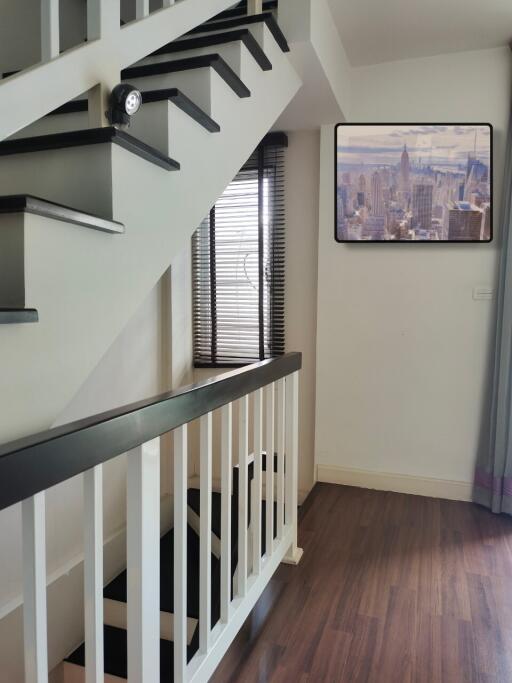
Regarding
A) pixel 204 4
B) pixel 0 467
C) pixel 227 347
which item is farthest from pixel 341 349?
pixel 0 467

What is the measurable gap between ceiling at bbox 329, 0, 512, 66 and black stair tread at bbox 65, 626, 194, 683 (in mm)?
3022

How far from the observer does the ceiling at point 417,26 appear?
92.7 inches

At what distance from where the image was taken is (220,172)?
1.72 metres

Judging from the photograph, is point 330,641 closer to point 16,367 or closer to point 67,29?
point 16,367

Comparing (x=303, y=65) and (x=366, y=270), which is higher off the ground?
(x=303, y=65)

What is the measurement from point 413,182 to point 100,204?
2217 millimetres

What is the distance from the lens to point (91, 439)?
835 millimetres

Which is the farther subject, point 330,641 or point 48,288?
point 330,641

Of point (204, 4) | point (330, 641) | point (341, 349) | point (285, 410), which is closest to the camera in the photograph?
point (204, 4)

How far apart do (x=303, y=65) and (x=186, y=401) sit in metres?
1.86

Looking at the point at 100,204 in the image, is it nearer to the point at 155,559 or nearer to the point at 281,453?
the point at 155,559

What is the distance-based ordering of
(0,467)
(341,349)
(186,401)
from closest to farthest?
1. (0,467)
2. (186,401)
3. (341,349)

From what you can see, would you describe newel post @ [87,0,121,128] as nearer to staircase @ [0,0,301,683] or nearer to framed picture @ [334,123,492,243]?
staircase @ [0,0,301,683]

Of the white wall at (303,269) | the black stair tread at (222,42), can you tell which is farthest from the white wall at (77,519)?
the black stair tread at (222,42)
